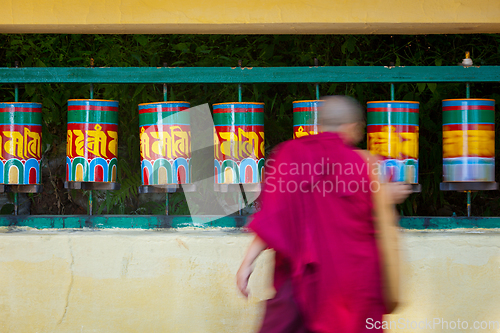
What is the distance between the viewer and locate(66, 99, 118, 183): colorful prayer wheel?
245cm

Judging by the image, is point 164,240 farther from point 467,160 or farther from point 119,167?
point 467,160

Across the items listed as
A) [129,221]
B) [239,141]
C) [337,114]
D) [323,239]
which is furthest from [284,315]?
[129,221]

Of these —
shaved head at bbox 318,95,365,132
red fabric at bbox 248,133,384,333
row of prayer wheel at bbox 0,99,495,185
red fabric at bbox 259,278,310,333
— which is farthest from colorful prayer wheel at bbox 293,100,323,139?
red fabric at bbox 259,278,310,333

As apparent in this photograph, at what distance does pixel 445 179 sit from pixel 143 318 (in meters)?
1.70

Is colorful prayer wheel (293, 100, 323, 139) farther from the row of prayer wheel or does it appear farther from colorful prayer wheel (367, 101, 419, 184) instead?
colorful prayer wheel (367, 101, 419, 184)

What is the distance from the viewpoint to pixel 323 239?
4.85 ft

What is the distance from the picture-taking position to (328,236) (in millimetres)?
1474

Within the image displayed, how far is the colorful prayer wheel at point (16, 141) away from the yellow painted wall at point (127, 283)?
32 cm

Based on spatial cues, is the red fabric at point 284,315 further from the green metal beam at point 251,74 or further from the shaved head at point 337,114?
the green metal beam at point 251,74

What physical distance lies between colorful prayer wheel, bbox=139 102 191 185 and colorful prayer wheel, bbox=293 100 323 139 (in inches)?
22.2

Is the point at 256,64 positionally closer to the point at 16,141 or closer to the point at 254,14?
the point at 254,14

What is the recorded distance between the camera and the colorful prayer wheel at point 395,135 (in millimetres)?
2422

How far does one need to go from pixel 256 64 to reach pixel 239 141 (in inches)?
26.2

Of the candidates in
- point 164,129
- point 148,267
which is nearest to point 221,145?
point 164,129
